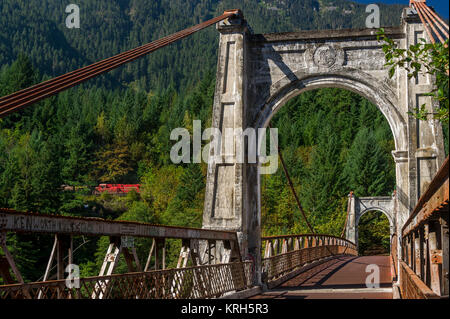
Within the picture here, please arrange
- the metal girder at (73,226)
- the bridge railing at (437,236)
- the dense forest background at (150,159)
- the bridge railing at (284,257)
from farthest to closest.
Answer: the dense forest background at (150,159), the bridge railing at (284,257), the metal girder at (73,226), the bridge railing at (437,236)

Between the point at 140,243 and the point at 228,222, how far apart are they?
23.4m

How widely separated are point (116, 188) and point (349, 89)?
146 ft

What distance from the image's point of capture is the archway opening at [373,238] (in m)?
43.4

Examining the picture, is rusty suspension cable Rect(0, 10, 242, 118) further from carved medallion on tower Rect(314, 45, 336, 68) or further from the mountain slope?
the mountain slope

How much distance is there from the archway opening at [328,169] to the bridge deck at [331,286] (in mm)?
29840

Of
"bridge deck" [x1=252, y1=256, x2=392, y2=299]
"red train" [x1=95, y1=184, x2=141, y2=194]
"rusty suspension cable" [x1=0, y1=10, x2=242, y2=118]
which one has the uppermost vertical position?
"red train" [x1=95, y1=184, x2=141, y2=194]

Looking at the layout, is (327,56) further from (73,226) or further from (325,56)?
(73,226)

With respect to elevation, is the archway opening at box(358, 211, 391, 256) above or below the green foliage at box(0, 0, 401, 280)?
below

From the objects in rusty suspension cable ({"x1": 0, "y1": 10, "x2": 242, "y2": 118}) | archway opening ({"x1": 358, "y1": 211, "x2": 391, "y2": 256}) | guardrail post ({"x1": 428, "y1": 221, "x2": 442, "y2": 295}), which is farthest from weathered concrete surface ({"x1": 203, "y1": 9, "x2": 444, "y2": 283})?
archway opening ({"x1": 358, "y1": 211, "x2": 391, "y2": 256})

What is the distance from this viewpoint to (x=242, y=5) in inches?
5315

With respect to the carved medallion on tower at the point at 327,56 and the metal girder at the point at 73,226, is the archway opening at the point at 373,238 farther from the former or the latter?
the metal girder at the point at 73,226

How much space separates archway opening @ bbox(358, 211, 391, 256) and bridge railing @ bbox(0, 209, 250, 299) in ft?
120

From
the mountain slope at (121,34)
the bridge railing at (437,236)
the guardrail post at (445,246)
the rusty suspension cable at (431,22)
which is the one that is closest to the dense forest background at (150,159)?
the mountain slope at (121,34)

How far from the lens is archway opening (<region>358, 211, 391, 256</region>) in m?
43.4
